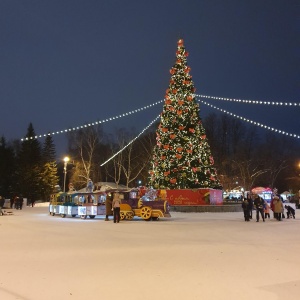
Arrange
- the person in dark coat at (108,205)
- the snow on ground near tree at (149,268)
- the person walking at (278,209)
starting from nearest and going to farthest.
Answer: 1. the snow on ground near tree at (149,268)
2. the person walking at (278,209)
3. the person in dark coat at (108,205)

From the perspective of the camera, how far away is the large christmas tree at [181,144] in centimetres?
3906

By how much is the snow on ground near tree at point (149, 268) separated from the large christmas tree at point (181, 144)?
23661 millimetres

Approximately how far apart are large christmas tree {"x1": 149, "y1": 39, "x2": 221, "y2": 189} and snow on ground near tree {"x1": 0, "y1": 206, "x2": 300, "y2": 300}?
23661 millimetres

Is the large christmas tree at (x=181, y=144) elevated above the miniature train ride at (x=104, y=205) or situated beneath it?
elevated above

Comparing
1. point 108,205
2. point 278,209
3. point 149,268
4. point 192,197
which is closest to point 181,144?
point 192,197

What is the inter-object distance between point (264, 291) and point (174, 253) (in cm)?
451

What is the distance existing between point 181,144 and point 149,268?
1190 inches

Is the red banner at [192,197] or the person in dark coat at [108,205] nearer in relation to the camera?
the person in dark coat at [108,205]

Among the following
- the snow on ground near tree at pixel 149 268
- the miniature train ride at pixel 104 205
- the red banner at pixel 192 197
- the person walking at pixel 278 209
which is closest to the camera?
the snow on ground near tree at pixel 149 268

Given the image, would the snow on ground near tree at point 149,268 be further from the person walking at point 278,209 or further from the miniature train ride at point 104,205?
the person walking at point 278,209

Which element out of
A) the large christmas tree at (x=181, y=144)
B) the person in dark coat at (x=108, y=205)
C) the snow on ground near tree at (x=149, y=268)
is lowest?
the snow on ground near tree at (x=149, y=268)

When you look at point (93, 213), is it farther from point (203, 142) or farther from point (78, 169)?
point (78, 169)

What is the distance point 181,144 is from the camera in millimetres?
39375

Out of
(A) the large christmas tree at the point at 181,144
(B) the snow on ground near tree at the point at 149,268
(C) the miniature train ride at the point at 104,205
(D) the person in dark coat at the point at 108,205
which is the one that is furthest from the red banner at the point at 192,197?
(B) the snow on ground near tree at the point at 149,268
